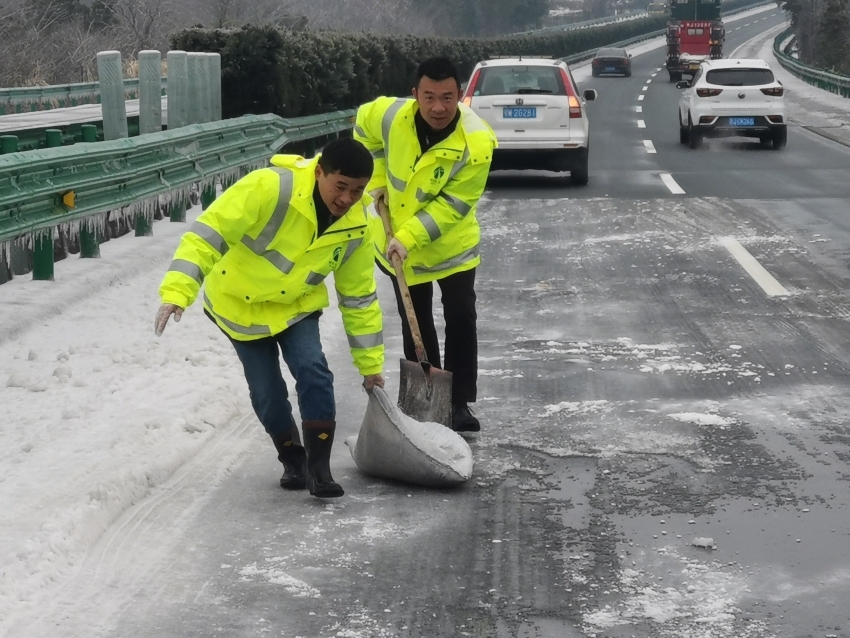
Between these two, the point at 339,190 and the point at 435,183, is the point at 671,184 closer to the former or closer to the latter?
the point at 435,183

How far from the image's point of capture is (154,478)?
5.31 meters

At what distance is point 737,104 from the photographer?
77.6 feet

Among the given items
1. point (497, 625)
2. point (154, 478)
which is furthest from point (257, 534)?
point (497, 625)

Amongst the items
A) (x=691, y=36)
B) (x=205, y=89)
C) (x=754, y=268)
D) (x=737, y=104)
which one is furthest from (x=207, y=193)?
(x=691, y=36)

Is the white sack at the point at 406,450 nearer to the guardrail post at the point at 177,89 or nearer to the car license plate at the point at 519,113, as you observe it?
the guardrail post at the point at 177,89

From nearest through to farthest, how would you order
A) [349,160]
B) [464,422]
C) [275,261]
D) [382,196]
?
[349,160], [275,261], [382,196], [464,422]

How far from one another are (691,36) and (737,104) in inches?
1327

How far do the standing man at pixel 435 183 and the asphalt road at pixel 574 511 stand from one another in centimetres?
66

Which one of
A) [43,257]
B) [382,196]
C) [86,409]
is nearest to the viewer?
[382,196]

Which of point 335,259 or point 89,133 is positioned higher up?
point 335,259

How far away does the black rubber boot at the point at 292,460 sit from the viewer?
17.5 feet

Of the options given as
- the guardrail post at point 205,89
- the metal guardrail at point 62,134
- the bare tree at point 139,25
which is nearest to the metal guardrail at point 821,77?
the bare tree at point 139,25

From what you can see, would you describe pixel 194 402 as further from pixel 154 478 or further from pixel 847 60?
pixel 847 60

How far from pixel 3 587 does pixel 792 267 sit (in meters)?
7.99
